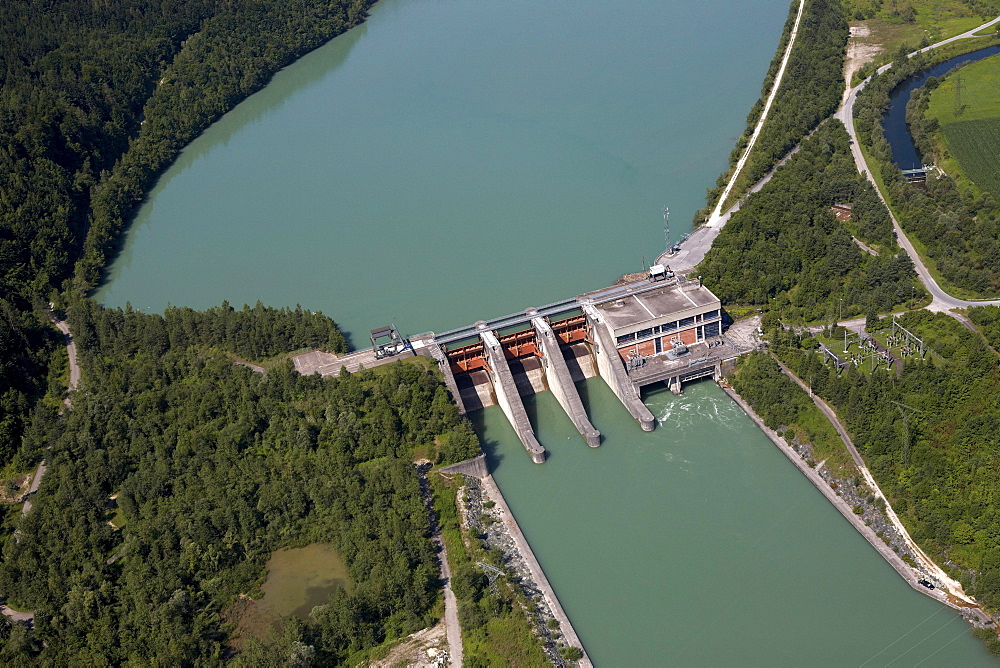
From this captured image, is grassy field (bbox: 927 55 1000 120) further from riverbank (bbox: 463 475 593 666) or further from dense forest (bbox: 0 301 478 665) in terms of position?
riverbank (bbox: 463 475 593 666)

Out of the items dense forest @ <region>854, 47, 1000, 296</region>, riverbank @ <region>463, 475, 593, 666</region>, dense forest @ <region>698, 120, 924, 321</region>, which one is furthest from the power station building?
dense forest @ <region>854, 47, 1000, 296</region>

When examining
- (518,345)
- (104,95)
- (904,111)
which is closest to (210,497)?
(518,345)

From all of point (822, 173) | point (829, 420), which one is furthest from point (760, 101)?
point (829, 420)

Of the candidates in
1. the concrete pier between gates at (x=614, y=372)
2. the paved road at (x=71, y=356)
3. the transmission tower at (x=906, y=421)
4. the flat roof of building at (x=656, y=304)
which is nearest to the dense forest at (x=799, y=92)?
the flat roof of building at (x=656, y=304)

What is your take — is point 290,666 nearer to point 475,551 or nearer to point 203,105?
point 475,551

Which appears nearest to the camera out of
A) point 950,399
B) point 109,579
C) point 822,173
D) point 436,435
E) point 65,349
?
point 109,579

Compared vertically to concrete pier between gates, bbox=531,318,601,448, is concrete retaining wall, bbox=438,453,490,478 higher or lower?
lower
